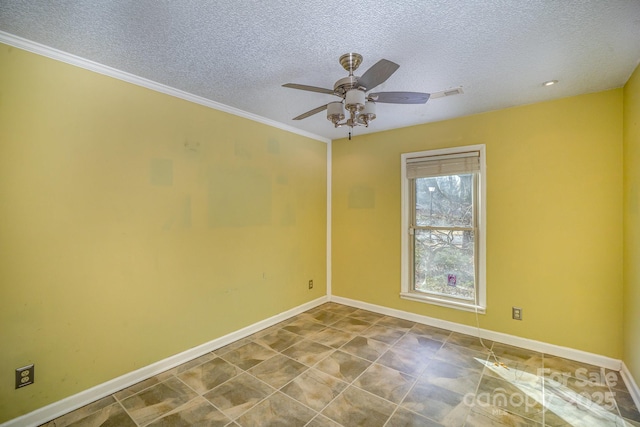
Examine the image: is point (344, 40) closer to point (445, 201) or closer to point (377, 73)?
point (377, 73)

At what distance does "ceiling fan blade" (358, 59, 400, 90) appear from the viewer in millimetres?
1585

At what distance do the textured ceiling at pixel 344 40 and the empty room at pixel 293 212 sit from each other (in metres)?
0.02

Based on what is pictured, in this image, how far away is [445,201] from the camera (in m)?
3.45

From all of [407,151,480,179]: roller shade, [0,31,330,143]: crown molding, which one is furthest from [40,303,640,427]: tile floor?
[0,31,330,143]: crown molding

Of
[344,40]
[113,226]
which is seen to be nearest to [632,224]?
[344,40]

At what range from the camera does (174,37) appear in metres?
1.82

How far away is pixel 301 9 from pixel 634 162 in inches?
108

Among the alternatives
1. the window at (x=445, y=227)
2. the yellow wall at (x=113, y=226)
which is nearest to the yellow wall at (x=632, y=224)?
the window at (x=445, y=227)

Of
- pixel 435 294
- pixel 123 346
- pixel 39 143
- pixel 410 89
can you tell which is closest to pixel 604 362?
pixel 435 294

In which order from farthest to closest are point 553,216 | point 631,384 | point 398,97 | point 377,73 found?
point 553,216 < point 631,384 < point 398,97 < point 377,73

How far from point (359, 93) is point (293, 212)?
2.24 m

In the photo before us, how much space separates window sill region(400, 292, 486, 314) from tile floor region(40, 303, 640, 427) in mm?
332

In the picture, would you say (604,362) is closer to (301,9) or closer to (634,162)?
(634,162)

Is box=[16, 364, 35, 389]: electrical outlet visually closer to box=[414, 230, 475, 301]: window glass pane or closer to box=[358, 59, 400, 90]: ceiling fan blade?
box=[358, 59, 400, 90]: ceiling fan blade
